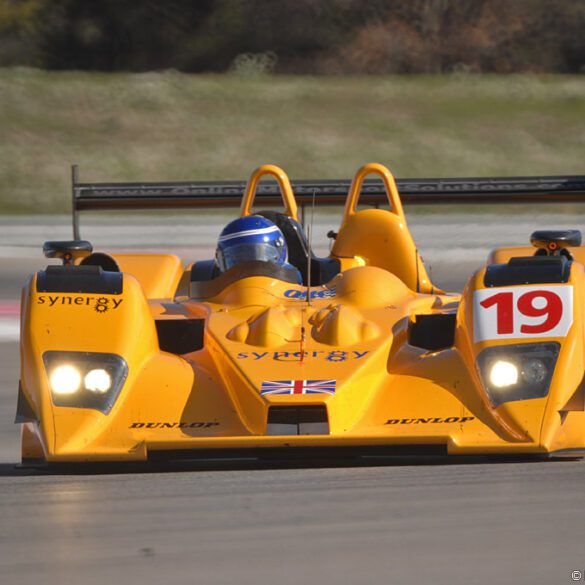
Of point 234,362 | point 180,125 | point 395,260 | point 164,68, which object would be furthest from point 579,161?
point 234,362

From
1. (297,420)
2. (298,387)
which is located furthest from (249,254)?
(297,420)

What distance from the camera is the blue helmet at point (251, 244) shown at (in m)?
7.78

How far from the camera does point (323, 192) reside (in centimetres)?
1105

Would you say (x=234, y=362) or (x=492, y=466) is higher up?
(x=234, y=362)

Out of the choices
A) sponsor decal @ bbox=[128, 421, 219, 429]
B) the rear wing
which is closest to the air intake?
sponsor decal @ bbox=[128, 421, 219, 429]

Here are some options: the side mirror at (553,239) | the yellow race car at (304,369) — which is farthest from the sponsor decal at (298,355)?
the side mirror at (553,239)

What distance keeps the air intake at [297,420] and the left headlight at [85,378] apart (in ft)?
2.47

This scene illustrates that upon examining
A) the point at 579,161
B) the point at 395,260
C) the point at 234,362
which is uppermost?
the point at 579,161

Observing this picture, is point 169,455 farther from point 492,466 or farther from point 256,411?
point 492,466

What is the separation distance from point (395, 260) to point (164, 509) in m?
3.83

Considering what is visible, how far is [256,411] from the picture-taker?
19.6 ft

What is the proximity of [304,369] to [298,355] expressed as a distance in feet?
0.60

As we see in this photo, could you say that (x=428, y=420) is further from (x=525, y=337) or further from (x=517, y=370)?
(x=525, y=337)

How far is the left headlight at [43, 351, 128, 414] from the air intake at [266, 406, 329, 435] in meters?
0.75
